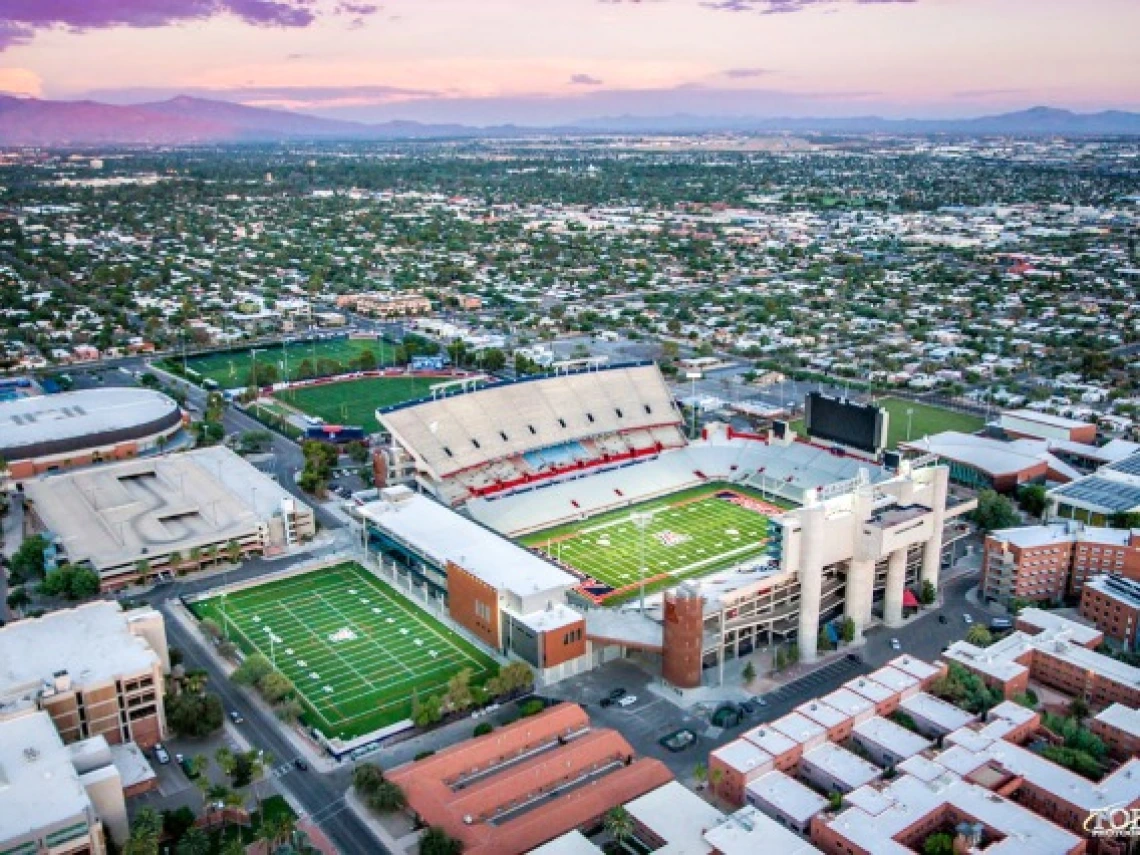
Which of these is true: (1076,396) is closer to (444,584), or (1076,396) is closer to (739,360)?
(739,360)

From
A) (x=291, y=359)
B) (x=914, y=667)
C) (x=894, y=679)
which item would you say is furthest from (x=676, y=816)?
(x=291, y=359)

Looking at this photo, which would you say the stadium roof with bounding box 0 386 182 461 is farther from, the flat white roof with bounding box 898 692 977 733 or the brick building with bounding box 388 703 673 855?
the flat white roof with bounding box 898 692 977 733

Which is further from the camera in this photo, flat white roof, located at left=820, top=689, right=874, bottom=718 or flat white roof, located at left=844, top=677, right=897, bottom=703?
flat white roof, located at left=844, top=677, right=897, bottom=703

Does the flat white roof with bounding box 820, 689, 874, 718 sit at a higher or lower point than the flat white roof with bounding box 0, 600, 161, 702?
lower

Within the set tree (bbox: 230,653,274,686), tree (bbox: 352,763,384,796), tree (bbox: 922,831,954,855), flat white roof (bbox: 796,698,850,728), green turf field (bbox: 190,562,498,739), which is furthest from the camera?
green turf field (bbox: 190,562,498,739)

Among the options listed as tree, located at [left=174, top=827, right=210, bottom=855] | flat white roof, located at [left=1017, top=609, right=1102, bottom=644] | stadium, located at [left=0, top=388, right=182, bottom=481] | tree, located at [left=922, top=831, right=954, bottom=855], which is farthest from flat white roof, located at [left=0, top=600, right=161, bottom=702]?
flat white roof, located at [left=1017, top=609, right=1102, bottom=644]

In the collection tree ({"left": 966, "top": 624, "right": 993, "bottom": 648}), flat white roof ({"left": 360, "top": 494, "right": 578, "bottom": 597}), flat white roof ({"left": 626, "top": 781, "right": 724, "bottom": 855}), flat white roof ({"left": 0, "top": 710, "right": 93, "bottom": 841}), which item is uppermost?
flat white roof ({"left": 0, "top": 710, "right": 93, "bottom": 841})

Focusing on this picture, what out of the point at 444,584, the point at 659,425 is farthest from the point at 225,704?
the point at 659,425
